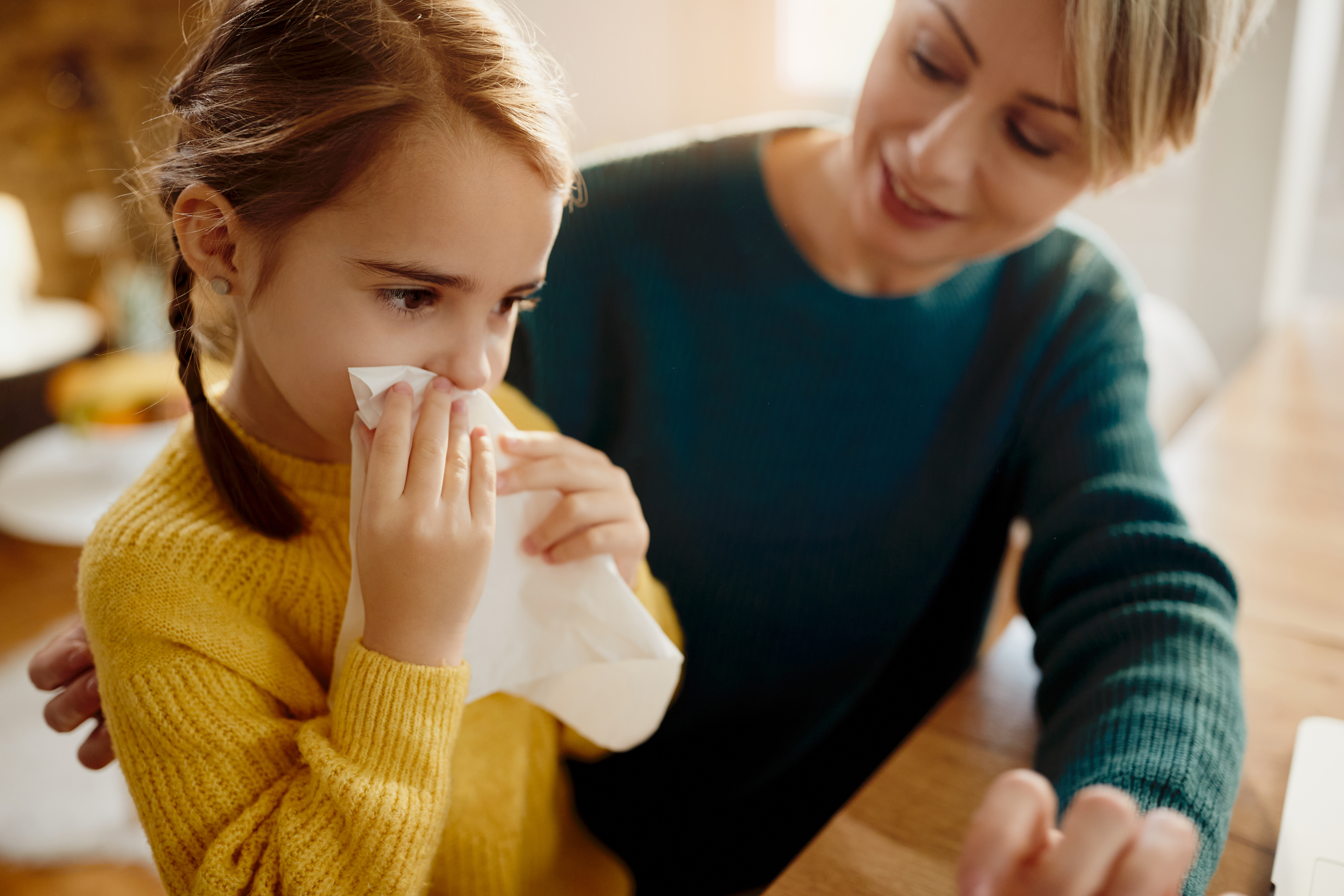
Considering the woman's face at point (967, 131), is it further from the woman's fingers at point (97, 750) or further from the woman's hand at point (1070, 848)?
the woman's fingers at point (97, 750)

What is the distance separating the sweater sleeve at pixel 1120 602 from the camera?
0.60 meters

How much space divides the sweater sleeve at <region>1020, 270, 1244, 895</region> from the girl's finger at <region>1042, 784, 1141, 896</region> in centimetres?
21

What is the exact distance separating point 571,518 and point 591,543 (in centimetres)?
2

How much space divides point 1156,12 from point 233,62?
548mm

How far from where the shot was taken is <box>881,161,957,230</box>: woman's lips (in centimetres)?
74

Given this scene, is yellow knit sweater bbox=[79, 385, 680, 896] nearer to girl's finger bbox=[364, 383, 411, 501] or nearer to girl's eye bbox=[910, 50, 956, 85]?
girl's finger bbox=[364, 383, 411, 501]

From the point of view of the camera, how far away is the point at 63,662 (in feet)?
2.17

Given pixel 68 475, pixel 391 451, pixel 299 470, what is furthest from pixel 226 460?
pixel 68 475

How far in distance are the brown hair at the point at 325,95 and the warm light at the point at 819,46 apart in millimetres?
2559

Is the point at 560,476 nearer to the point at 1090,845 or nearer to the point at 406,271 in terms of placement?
the point at 406,271

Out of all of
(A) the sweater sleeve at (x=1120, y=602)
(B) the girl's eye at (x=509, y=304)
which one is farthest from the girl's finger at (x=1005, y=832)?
(B) the girl's eye at (x=509, y=304)

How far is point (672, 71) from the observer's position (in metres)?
3.02

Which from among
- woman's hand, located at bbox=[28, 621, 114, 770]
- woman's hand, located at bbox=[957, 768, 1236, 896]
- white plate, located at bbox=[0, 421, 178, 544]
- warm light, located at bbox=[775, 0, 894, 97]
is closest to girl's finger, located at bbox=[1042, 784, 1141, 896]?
woman's hand, located at bbox=[957, 768, 1236, 896]

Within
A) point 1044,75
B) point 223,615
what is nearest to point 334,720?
point 223,615
